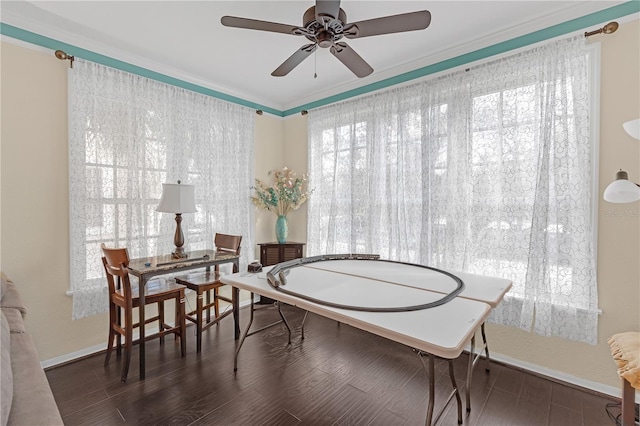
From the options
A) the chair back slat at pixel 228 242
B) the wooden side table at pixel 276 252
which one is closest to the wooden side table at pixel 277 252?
the wooden side table at pixel 276 252

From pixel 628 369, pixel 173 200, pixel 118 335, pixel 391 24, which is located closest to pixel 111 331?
pixel 118 335

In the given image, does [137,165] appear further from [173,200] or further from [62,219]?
[62,219]

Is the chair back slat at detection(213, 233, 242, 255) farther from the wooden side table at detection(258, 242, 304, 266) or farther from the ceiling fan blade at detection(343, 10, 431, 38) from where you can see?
the ceiling fan blade at detection(343, 10, 431, 38)

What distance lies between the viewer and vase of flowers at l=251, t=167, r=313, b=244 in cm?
389

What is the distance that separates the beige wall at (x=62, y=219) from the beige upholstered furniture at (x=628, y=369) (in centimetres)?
54

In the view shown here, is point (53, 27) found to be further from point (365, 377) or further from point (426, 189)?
point (365, 377)

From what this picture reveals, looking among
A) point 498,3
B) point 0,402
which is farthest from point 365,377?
point 498,3

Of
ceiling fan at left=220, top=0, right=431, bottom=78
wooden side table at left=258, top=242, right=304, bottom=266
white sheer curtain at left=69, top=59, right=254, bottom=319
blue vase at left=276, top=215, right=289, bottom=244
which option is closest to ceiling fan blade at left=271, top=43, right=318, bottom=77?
ceiling fan at left=220, top=0, right=431, bottom=78

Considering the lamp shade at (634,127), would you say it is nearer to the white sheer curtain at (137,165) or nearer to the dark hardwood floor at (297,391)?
the dark hardwood floor at (297,391)

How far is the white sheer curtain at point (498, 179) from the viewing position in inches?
85.1

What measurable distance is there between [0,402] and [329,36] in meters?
2.21

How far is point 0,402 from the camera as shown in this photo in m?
0.94

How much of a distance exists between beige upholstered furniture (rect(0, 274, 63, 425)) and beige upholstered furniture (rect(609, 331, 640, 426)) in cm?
247

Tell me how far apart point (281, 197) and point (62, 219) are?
2.20m
